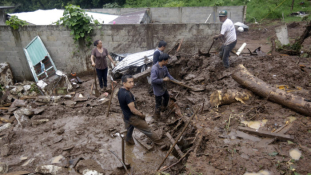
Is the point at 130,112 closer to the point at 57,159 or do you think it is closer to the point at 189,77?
the point at 57,159

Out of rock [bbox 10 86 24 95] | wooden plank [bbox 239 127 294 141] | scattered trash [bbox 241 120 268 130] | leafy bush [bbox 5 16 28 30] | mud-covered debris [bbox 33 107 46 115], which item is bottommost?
mud-covered debris [bbox 33 107 46 115]

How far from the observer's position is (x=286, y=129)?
3703 millimetres

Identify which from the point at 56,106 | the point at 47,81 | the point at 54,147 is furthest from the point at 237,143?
the point at 47,81

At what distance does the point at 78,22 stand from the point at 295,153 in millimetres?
8404

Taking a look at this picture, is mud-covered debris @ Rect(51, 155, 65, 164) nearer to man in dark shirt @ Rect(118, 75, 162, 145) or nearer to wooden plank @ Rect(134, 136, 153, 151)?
man in dark shirt @ Rect(118, 75, 162, 145)

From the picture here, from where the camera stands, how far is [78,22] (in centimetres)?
837

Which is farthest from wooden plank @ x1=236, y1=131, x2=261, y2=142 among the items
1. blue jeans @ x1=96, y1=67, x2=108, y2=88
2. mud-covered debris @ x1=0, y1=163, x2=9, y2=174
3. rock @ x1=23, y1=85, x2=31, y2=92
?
rock @ x1=23, y1=85, x2=31, y2=92

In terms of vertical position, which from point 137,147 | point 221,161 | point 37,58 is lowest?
point 137,147

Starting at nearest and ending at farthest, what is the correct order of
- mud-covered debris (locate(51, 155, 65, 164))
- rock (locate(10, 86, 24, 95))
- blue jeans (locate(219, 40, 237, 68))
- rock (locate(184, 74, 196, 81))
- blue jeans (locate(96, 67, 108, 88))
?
mud-covered debris (locate(51, 155, 65, 164)), blue jeans (locate(219, 40, 237, 68)), rock (locate(184, 74, 196, 81)), blue jeans (locate(96, 67, 108, 88)), rock (locate(10, 86, 24, 95))

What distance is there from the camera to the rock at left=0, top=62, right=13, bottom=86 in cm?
884

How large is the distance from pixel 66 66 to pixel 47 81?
1.61 metres

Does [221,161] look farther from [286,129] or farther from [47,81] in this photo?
[47,81]

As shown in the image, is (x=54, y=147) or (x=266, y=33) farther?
(x=266, y=33)

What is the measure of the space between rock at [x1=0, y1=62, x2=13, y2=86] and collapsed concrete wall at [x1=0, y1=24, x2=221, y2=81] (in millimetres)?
235
